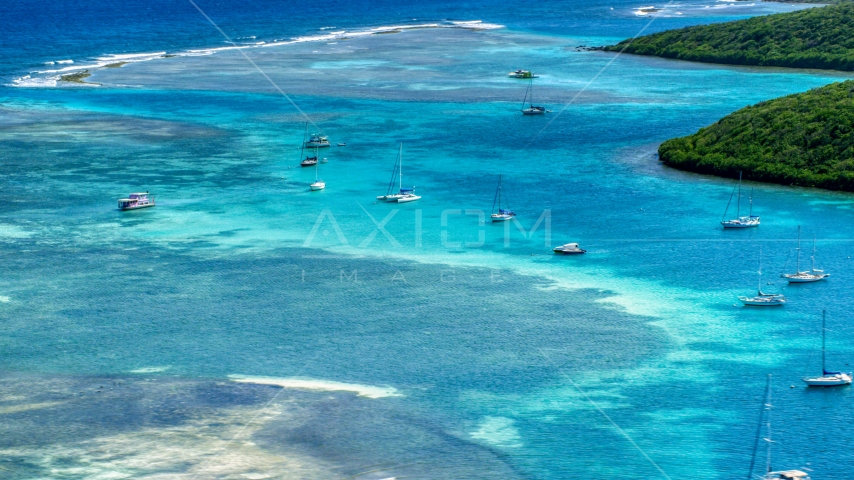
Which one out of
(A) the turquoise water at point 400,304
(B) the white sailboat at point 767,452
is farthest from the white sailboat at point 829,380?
(B) the white sailboat at point 767,452

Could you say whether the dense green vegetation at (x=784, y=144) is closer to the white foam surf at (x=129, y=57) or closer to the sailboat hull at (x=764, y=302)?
the sailboat hull at (x=764, y=302)

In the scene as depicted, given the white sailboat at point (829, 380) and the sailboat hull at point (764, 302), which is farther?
the sailboat hull at point (764, 302)

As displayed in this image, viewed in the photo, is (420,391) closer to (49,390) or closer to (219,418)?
(219,418)

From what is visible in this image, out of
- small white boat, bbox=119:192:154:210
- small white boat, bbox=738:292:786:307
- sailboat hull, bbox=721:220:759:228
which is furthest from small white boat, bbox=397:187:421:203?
small white boat, bbox=738:292:786:307

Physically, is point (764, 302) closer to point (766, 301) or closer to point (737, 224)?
point (766, 301)

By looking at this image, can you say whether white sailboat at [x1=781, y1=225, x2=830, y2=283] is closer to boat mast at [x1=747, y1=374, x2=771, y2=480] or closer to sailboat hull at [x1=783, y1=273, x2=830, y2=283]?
sailboat hull at [x1=783, y1=273, x2=830, y2=283]

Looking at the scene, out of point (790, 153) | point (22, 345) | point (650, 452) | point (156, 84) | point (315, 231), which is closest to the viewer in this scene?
point (650, 452)

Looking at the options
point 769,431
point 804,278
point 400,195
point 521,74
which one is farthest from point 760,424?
point 521,74

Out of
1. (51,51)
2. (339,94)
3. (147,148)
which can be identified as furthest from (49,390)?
(51,51)
